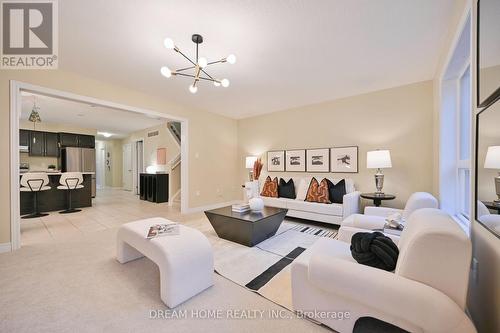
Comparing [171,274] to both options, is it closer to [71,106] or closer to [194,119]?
[194,119]

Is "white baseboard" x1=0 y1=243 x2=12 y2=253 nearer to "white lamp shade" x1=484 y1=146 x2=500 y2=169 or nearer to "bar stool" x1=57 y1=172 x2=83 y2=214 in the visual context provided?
"bar stool" x1=57 y1=172 x2=83 y2=214

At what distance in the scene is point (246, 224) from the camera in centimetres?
262

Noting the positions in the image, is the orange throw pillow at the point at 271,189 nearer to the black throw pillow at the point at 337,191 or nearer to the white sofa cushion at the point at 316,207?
the white sofa cushion at the point at 316,207

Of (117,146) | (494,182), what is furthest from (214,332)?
(117,146)

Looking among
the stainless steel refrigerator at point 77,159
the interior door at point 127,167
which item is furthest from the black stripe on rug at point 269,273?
the interior door at point 127,167

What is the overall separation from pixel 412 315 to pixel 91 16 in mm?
3319

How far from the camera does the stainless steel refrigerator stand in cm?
655

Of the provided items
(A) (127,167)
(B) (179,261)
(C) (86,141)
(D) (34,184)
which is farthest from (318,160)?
(A) (127,167)

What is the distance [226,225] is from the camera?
2842 millimetres

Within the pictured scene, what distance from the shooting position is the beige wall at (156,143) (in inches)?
251

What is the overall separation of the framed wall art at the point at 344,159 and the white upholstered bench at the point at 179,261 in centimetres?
331

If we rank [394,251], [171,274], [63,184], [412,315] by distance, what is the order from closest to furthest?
[412,315], [394,251], [171,274], [63,184]

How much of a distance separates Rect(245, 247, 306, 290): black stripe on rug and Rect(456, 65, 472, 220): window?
79.0 inches

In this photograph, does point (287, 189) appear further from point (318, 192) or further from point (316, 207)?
point (316, 207)
